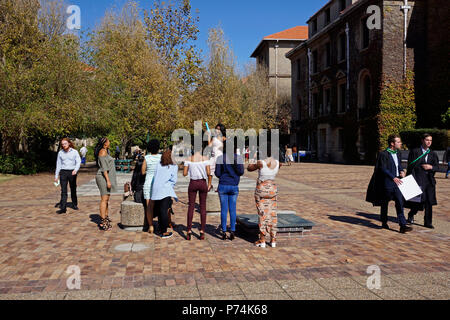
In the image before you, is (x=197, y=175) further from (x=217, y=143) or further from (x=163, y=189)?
(x=163, y=189)

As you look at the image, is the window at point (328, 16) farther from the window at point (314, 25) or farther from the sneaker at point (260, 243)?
the sneaker at point (260, 243)

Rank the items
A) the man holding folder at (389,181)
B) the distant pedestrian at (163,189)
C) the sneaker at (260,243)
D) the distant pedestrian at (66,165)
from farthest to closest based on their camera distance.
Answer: the distant pedestrian at (66,165), the man holding folder at (389,181), the distant pedestrian at (163,189), the sneaker at (260,243)

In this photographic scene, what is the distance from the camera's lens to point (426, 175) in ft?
26.1

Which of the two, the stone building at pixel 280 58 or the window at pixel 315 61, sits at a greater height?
the stone building at pixel 280 58

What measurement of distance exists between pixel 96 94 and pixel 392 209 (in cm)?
1851

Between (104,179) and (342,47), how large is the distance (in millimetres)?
30788

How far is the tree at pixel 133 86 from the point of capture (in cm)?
2372

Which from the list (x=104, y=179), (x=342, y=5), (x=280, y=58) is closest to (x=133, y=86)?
(x=104, y=179)

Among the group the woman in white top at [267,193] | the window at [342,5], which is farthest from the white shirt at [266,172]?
the window at [342,5]

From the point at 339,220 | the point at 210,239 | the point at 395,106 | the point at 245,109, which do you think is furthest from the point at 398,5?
the point at 210,239

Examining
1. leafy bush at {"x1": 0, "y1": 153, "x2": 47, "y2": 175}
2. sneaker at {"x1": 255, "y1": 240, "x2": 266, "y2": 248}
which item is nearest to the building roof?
leafy bush at {"x1": 0, "y1": 153, "x2": 47, "y2": 175}

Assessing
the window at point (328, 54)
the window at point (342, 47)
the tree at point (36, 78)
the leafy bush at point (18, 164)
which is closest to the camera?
the tree at point (36, 78)
